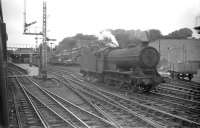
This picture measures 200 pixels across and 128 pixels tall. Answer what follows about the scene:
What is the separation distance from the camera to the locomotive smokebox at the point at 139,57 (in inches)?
574

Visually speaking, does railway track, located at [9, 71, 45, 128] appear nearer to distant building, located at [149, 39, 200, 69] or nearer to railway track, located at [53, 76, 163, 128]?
railway track, located at [53, 76, 163, 128]

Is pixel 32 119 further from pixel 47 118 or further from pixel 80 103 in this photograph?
pixel 80 103

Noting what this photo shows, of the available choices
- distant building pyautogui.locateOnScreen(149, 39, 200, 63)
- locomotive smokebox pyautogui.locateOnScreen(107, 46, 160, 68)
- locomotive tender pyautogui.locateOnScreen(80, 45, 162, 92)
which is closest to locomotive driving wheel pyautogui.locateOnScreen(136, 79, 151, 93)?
locomotive tender pyautogui.locateOnScreen(80, 45, 162, 92)

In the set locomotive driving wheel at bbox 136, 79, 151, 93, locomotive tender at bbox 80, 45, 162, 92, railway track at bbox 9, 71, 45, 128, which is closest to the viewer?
railway track at bbox 9, 71, 45, 128

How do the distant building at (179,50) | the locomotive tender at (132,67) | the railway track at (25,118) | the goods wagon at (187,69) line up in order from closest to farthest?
the railway track at (25,118) → the locomotive tender at (132,67) → the goods wagon at (187,69) → the distant building at (179,50)

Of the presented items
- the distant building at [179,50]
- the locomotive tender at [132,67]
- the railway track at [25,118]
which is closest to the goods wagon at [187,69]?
the locomotive tender at [132,67]

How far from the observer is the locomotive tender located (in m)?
14.5

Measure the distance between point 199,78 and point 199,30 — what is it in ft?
26.0

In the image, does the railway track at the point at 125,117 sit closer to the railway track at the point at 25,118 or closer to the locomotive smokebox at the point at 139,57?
the railway track at the point at 25,118

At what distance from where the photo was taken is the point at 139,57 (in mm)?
14430

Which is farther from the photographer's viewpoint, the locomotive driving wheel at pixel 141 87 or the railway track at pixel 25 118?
the locomotive driving wheel at pixel 141 87

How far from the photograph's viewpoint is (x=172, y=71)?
2603 centimetres

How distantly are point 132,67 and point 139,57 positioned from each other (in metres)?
1.27

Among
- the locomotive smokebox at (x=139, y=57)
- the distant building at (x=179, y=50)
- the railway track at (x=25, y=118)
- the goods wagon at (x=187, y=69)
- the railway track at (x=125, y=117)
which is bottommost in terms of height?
the railway track at (x=25, y=118)
